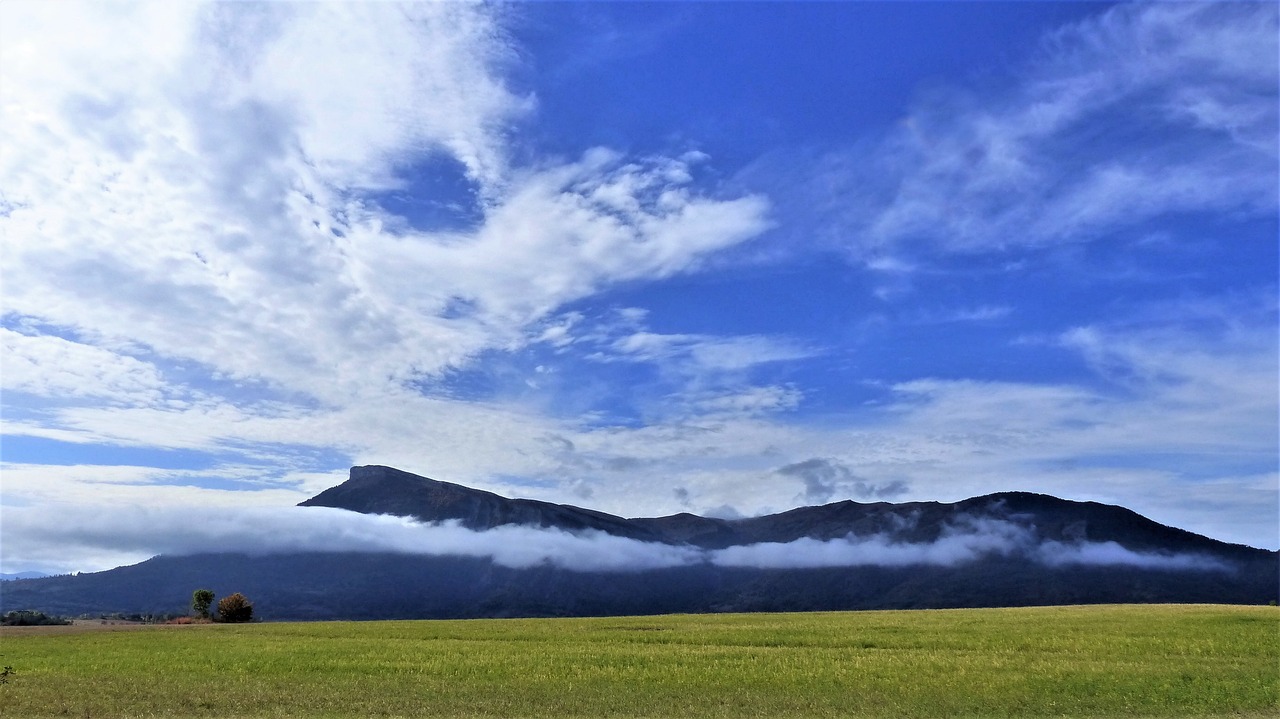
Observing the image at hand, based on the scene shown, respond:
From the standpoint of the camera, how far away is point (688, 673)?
51.2 meters

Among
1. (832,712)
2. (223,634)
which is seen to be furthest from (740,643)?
(223,634)

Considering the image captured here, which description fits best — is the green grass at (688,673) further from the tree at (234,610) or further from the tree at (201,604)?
the tree at (201,604)

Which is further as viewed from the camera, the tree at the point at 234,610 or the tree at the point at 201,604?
the tree at the point at 201,604

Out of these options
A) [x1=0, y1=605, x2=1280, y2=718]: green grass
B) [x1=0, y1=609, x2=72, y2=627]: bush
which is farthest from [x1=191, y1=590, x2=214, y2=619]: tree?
[x1=0, y1=605, x2=1280, y2=718]: green grass

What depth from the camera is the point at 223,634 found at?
8831 centimetres

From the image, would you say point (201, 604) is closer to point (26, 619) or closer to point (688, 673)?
point (26, 619)

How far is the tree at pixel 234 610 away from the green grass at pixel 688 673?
58029mm

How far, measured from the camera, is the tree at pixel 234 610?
13512cm

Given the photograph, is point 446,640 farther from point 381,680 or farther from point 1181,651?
point 1181,651

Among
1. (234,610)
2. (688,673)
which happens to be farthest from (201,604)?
(688,673)

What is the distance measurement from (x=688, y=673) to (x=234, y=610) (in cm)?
11212

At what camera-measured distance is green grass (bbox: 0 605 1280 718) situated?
41156mm

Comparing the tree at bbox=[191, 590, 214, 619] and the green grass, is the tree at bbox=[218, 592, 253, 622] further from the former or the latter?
the green grass

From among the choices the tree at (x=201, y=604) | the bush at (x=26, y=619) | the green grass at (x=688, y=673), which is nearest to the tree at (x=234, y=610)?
the tree at (x=201, y=604)
